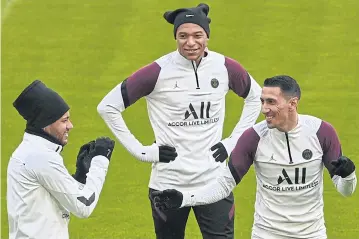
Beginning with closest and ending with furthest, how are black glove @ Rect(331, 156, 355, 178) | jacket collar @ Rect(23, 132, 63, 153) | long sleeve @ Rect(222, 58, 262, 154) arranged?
jacket collar @ Rect(23, 132, 63, 153), black glove @ Rect(331, 156, 355, 178), long sleeve @ Rect(222, 58, 262, 154)

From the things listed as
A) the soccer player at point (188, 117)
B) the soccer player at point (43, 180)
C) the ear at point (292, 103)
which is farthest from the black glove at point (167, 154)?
the soccer player at point (43, 180)

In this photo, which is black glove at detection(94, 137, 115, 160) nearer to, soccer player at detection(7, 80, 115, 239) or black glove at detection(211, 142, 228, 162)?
soccer player at detection(7, 80, 115, 239)

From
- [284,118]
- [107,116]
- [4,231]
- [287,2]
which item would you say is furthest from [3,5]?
[284,118]

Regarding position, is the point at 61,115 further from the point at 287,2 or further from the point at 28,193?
the point at 287,2

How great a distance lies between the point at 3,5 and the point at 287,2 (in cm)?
732

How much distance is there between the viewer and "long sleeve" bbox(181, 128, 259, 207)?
7.70 meters

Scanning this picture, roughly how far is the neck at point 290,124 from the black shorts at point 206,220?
1.41 metres

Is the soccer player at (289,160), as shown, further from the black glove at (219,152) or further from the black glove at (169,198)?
the black glove at (219,152)

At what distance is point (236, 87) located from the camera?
9109 millimetres

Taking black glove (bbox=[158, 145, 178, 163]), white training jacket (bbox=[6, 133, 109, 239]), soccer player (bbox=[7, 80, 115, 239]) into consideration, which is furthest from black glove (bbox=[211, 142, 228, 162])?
white training jacket (bbox=[6, 133, 109, 239])

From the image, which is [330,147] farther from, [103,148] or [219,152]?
[103,148]

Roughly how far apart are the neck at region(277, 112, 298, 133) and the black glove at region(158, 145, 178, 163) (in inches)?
57.4

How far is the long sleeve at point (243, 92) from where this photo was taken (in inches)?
354

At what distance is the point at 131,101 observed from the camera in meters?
9.04
